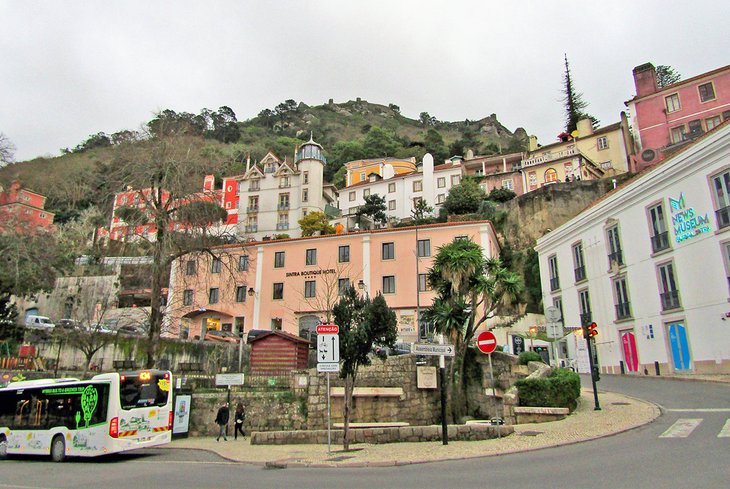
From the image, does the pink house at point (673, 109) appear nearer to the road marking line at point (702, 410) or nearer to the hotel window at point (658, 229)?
the hotel window at point (658, 229)

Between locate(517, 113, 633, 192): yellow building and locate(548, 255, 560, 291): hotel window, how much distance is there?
79.8 feet

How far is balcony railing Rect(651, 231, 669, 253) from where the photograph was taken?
24922 millimetres

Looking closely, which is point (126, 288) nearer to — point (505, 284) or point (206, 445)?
point (206, 445)

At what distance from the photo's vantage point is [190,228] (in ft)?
77.8

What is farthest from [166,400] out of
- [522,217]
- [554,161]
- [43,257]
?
[554,161]

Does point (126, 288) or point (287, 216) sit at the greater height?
point (287, 216)

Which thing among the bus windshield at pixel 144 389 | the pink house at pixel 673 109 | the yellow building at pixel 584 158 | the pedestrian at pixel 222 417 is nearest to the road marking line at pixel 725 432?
the bus windshield at pixel 144 389

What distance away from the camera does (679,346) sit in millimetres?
24016

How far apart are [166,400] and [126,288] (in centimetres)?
3942

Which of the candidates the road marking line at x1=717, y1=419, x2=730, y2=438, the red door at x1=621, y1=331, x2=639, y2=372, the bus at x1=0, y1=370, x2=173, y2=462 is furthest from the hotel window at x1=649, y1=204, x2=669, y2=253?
the bus at x1=0, y1=370, x2=173, y2=462

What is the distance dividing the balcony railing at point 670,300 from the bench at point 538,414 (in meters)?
13.4

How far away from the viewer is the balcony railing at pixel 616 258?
92.4 feet

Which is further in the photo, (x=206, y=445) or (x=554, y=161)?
(x=554, y=161)

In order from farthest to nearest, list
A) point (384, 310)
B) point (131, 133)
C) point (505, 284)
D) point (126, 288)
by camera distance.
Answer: point (126, 288)
point (131, 133)
point (505, 284)
point (384, 310)
